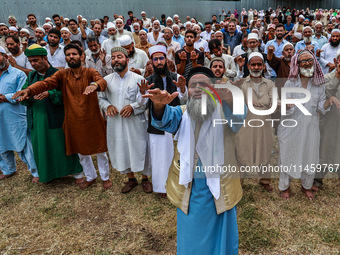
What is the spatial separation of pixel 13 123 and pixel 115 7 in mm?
11988

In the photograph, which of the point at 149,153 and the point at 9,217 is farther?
the point at 149,153

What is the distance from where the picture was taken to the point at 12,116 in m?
4.07

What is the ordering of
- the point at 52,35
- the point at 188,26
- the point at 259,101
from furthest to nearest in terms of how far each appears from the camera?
the point at 188,26, the point at 52,35, the point at 259,101

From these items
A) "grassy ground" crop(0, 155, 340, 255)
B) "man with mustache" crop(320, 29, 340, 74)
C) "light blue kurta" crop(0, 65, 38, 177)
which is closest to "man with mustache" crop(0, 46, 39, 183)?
"light blue kurta" crop(0, 65, 38, 177)

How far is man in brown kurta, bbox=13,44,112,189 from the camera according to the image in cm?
341

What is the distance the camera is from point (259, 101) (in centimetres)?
325

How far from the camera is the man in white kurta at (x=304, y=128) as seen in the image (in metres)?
3.14

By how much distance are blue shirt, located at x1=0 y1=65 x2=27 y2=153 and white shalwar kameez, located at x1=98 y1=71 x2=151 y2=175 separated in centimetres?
141

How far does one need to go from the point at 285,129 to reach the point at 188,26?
6369 mm

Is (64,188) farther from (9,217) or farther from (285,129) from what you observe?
(285,129)

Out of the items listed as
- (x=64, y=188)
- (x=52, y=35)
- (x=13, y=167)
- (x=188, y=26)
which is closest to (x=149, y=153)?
(x=64, y=188)

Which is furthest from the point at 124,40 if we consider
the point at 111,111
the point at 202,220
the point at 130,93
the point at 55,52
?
the point at 202,220

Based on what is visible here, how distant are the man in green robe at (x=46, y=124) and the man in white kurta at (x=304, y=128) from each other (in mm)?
2926

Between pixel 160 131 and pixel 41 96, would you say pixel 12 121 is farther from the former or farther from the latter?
Result: pixel 160 131
